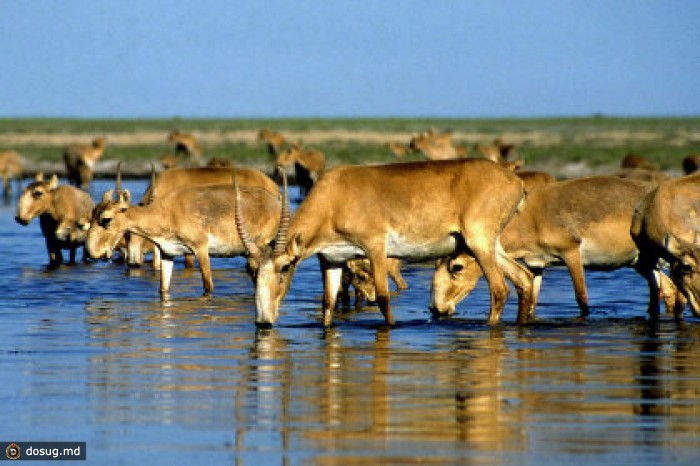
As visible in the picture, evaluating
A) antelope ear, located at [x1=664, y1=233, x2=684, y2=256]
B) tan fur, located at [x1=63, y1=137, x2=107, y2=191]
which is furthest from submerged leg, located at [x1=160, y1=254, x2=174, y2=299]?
tan fur, located at [x1=63, y1=137, x2=107, y2=191]

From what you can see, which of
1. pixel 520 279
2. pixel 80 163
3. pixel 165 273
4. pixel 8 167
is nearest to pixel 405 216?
pixel 520 279

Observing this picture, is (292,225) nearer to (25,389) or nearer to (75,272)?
(25,389)

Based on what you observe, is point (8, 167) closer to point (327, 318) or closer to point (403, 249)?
point (403, 249)

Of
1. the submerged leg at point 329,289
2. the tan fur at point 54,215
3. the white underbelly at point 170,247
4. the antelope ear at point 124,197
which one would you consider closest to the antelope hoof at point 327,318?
the submerged leg at point 329,289

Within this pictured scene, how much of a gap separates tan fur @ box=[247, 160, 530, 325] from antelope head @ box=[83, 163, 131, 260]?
4.60m

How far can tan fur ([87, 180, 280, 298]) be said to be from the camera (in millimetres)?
21016

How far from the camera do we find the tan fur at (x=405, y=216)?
1700 cm

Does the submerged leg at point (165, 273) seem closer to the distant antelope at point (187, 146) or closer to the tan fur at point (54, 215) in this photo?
the tan fur at point (54, 215)

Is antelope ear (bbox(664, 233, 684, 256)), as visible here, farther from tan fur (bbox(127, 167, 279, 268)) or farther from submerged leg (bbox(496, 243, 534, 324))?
tan fur (bbox(127, 167, 279, 268))

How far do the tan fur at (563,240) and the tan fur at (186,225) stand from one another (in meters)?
3.51

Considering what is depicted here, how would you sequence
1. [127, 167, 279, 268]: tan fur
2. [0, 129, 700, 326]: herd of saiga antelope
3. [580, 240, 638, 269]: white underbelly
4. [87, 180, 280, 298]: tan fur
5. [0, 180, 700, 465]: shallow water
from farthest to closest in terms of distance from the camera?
[127, 167, 279, 268]: tan fur < [87, 180, 280, 298]: tan fur < [580, 240, 638, 269]: white underbelly < [0, 129, 700, 326]: herd of saiga antelope < [0, 180, 700, 465]: shallow water

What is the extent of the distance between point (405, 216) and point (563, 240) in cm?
224

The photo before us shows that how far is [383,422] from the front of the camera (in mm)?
10859

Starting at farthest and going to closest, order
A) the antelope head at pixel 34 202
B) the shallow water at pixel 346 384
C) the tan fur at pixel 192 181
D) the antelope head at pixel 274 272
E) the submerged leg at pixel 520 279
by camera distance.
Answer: the antelope head at pixel 34 202
the tan fur at pixel 192 181
the submerged leg at pixel 520 279
the antelope head at pixel 274 272
the shallow water at pixel 346 384
